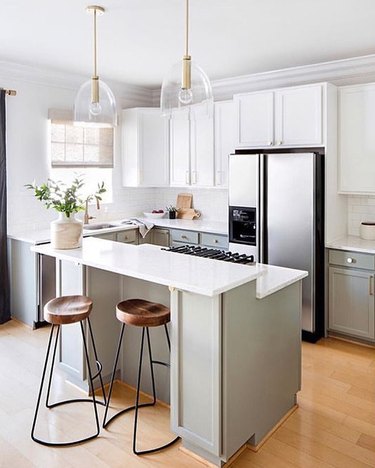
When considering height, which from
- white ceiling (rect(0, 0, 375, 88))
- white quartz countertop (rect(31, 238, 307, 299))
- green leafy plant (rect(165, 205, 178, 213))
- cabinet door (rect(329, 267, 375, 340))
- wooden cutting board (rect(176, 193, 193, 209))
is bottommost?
cabinet door (rect(329, 267, 375, 340))

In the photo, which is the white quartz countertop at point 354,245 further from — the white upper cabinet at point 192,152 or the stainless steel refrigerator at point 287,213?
the white upper cabinet at point 192,152

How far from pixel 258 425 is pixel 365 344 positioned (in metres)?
1.88

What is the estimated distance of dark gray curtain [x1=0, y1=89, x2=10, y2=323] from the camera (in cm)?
435

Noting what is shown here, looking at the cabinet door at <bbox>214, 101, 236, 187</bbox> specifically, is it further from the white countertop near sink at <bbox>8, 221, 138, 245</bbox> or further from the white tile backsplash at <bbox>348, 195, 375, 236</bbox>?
the white tile backsplash at <bbox>348, 195, 375, 236</bbox>

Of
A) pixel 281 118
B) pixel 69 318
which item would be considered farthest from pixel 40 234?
pixel 281 118

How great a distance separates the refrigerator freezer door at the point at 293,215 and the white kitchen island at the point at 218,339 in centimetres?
114

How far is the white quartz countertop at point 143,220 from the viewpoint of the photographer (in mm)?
4340

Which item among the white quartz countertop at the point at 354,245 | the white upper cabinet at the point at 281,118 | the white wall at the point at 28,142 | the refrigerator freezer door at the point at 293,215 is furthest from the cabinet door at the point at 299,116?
the white wall at the point at 28,142

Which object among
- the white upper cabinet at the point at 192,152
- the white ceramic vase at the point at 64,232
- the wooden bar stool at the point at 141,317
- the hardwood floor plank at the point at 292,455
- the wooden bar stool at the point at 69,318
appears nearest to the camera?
the hardwood floor plank at the point at 292,455

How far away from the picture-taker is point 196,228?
4934 mm

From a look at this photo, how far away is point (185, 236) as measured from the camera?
16.5ft

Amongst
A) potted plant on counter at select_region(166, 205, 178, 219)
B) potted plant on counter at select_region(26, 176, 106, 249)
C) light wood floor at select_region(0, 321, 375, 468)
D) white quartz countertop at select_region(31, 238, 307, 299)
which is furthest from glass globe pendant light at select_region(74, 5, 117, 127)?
potted plant on counter at select_region(166, 205, 178, 219)

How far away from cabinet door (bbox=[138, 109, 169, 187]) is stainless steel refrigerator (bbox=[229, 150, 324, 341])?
1.39 metres

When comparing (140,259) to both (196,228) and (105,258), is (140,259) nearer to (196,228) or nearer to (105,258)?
(105,258)
